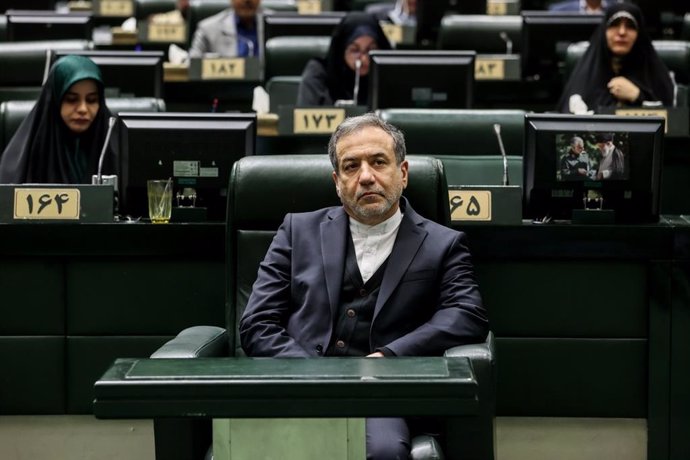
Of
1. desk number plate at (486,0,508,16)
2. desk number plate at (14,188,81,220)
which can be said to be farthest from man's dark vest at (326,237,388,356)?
desk number plate at (486,0,508,16)

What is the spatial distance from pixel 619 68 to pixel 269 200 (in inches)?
137

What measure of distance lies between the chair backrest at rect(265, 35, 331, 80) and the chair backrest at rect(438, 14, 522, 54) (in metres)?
0.78

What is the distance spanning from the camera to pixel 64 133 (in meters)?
4.65

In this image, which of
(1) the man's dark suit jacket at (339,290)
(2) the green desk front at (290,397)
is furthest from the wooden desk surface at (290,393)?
(1) the man's dark suit jacket at (339,290)

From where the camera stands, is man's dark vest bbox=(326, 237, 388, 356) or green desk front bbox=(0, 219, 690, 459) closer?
man's dark vest bbox=(326, 237, 388, 356)

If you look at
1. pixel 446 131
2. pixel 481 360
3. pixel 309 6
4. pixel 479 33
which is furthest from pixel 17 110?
pixel 309 6

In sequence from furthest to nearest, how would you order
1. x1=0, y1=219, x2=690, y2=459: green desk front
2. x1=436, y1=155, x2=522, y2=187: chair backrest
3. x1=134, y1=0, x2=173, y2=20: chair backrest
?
x1=134, y1=0, x2=173, y2=20: chair backrest < x1=436, y1=155, x2=522, y2=187: chair backrest < x1=0, y1=219, x2=690, y2=459: green desk front

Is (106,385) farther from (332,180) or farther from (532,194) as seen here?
(532,194)

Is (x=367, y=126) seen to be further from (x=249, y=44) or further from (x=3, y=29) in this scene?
(x=3, y=29)

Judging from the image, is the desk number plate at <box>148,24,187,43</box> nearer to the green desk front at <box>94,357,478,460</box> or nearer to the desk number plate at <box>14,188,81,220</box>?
the desk number plate at <box>14,188,81,220</box>

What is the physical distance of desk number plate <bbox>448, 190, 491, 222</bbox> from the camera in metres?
3.68

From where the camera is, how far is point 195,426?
8.61 feet

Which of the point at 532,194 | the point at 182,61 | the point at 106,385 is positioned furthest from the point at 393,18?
the point at 106,385

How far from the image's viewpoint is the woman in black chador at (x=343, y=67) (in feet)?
20.4
